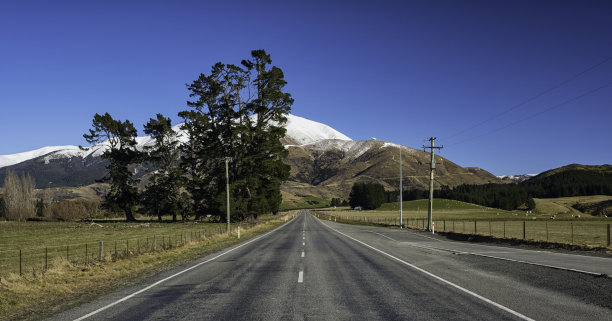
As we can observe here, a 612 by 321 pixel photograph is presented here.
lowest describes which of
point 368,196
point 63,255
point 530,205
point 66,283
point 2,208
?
point 530,205

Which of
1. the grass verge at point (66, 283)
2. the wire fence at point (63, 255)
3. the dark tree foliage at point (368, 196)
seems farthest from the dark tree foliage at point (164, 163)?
the dark tree foliage at point (368, 196)

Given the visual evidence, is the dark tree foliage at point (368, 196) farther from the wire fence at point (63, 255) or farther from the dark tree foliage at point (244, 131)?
the wire fence at point (63, 255)

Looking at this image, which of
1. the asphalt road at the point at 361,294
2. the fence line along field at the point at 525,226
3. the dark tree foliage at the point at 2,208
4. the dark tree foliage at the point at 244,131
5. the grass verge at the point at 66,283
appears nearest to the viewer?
the asphalt road at the point at 361,294

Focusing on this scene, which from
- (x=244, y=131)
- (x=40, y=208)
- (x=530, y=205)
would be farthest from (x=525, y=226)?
(x=40, y=208)

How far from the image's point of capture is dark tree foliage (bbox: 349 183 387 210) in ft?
592

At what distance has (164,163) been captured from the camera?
66.6m

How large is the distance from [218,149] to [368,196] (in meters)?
133

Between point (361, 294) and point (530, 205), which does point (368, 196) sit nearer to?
point (530, 205)

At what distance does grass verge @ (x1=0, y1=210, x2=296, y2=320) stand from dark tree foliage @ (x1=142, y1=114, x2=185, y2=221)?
47507 mm

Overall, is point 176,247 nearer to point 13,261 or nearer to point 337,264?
point 13,261

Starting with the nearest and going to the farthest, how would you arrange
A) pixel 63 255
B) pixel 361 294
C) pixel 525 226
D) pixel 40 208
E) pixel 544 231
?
pixel 361 294 → pixel 63 255 → pixel 544 231 → pixel 525 226 → pixel 40 208

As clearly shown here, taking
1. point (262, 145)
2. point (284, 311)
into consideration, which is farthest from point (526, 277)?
point (262, 145)

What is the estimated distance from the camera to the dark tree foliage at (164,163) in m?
65.6

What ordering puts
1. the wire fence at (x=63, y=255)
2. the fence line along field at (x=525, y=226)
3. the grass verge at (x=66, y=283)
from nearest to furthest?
the grass verge at (x=66, y=283) → the wire fence at (x=63, y=255) → the fence line along field at (x=525, y=226)
